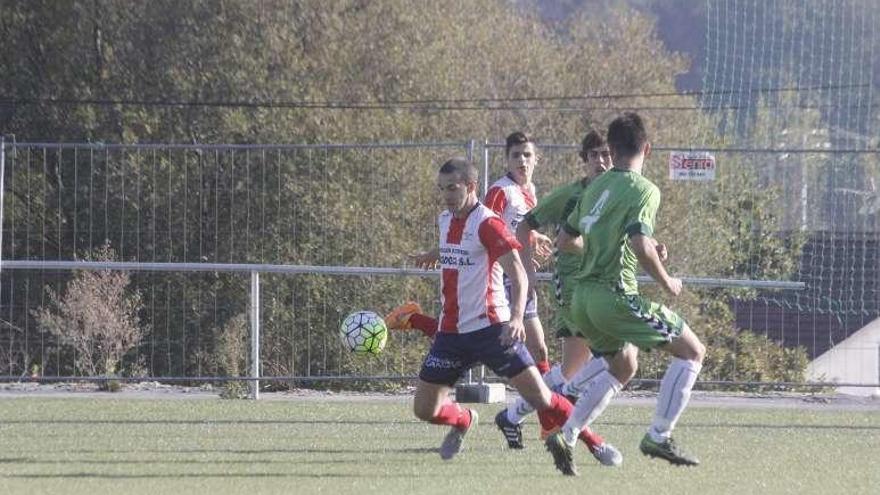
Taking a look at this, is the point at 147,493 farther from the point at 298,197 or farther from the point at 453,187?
the point at 298,197

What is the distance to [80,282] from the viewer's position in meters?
16.2

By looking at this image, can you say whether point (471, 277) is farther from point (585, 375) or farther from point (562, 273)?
point (562, 273)

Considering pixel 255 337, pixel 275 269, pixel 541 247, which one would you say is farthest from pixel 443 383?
pixel 255 337

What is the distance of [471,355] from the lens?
8992 mm

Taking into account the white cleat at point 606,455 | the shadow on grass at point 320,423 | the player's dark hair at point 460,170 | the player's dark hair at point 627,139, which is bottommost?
the shadow on grass at point 320,423

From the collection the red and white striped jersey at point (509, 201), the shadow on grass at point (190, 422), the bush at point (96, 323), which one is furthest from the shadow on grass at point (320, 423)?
the bush at point (96, 323)

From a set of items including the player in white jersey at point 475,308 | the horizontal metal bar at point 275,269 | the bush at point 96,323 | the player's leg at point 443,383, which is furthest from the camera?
the bush at point 96,323

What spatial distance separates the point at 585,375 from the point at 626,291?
109cm

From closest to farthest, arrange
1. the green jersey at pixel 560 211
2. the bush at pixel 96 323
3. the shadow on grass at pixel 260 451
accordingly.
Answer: the green jersey at pixel 560 211
the shadow on grass at pixel 260 451
the bush at pixel 96 323

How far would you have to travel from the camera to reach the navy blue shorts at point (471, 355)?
8859mm

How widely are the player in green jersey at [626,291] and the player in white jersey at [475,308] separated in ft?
1.02

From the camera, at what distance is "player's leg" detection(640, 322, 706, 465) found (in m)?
8.52

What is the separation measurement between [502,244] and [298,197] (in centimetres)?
810

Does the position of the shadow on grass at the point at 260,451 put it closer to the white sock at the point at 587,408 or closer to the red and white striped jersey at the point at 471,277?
the red and white striped jersey at the point at 471,277
